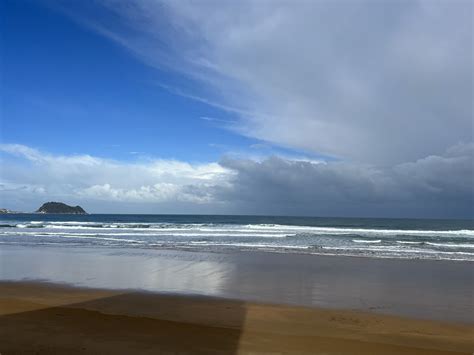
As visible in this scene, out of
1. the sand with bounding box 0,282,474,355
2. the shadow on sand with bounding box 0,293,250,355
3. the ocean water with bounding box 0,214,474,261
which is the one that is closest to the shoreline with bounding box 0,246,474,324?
the sand with bounding box 0,282,474,355

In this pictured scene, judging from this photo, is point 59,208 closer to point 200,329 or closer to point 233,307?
point 233,307

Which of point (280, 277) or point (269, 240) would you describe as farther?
point (269, 240)

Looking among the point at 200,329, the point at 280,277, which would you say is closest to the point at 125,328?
the point at 200,329

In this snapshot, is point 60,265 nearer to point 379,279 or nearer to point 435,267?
point 379,279

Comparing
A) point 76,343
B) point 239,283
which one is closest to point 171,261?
point 239,283

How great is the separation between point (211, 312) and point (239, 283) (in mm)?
3527

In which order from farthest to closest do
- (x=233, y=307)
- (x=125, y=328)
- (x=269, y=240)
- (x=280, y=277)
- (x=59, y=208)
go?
1. (x=59, y=208)
2. (x=269, y=240)
3. (x=280, y=277)
4. (x=233, y=307)
5. (x=125, y=328)

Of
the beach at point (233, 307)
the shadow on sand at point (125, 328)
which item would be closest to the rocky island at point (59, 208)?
the beach at point (233, 307)

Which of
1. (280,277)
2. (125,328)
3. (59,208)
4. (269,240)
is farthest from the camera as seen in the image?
(59,208)

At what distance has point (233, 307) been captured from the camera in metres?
7.85

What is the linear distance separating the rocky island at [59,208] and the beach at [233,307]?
135351mm

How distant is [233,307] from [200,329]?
1847 mm

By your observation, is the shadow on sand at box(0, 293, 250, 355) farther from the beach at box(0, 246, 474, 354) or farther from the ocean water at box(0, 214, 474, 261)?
the ocean water at box(0, 214, 474, 261)

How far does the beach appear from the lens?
540cm
